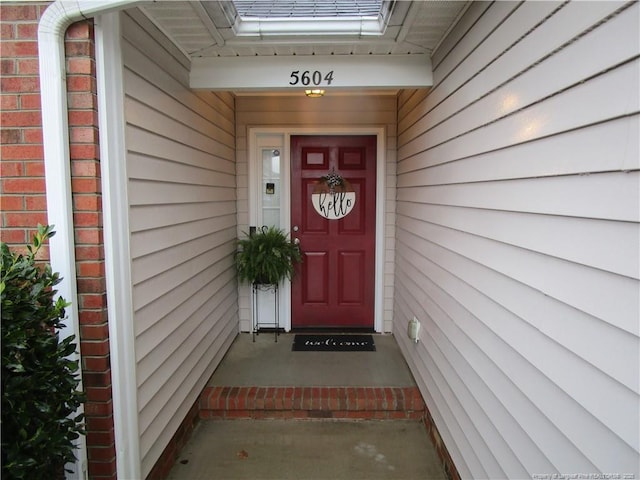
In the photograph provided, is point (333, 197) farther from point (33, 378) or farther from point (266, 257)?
point (33, 378)

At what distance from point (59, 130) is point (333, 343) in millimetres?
Answer: 2625

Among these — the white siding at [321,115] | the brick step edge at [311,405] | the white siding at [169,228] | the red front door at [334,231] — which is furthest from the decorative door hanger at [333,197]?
the brick step edge at [311,405]

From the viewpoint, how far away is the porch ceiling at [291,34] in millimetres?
1818

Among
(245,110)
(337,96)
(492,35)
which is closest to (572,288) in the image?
(492,35)

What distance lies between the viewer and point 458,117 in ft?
6.24

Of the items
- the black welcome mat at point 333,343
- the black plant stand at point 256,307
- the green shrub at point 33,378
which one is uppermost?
the green shrub at point 33,378

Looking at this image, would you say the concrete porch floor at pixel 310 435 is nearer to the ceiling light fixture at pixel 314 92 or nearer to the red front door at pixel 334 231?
the red front door at pixel 334 231

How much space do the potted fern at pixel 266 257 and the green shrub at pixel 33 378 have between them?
1972mm

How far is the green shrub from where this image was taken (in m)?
1.14

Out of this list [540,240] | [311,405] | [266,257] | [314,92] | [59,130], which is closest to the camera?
[540,240]

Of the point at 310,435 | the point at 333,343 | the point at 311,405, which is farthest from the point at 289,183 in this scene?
the point at 310,435

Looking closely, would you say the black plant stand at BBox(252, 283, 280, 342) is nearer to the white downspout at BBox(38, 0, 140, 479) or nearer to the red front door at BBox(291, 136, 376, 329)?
the red front door at BBox(291, 136, 376, 329)

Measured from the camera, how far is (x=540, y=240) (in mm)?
1185

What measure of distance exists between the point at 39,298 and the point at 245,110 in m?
2.64
